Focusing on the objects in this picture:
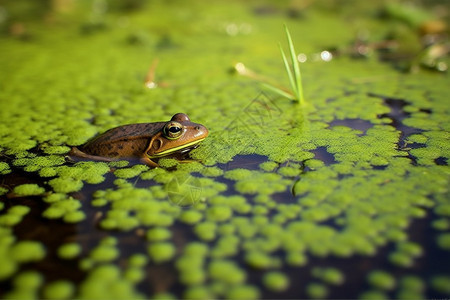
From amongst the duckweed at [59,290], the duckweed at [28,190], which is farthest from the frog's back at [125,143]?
the duckweed at [59,290]

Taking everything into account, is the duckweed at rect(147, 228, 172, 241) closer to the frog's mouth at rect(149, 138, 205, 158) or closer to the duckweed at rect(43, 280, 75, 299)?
the duckweed at rect(43, 280, 75, 299)

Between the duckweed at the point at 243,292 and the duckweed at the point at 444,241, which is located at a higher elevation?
the duckweed at the point at 444,241

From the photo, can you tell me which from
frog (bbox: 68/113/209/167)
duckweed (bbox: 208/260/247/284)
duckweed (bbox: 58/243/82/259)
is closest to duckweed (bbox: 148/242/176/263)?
duckweed (bbox: 208/260/247/284)

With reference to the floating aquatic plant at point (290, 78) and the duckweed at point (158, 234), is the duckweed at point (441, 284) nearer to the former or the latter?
the duckweed at point (158, 234)

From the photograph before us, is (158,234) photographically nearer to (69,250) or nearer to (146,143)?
(69,250)

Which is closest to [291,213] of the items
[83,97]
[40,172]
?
[40,172]

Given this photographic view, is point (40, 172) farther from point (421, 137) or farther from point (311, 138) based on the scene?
point (421, 137)

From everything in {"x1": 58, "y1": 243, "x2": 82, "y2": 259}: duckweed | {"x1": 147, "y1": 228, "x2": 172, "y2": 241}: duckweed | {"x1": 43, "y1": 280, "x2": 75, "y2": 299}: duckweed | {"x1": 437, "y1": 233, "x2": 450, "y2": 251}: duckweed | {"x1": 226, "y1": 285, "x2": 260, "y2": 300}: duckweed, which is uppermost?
{"x1": 437, "y1": 233, "x2": 450, "y2": 251}: duckweed
